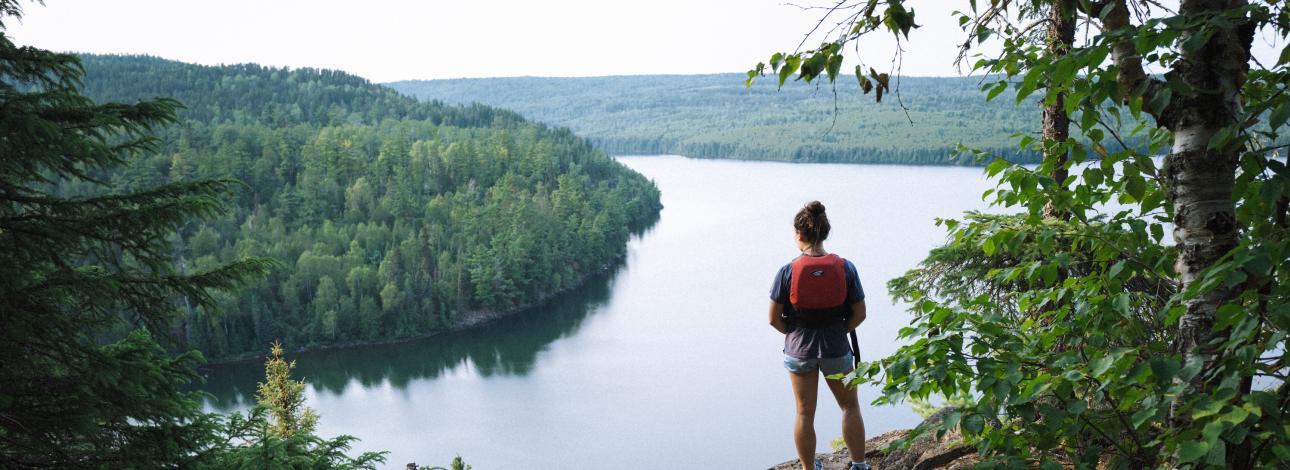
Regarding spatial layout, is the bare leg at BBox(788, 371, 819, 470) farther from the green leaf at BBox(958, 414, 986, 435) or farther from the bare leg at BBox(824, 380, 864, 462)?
the green leaf at BBox(958, 414, 986, 435)

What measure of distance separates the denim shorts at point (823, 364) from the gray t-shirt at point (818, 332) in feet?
0.06

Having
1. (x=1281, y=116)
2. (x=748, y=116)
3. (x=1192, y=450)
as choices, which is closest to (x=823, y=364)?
(x=1192, y=450)

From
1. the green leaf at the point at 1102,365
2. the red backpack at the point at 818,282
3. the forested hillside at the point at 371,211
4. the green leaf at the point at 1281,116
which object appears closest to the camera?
the green leaf at the point at 1281,116

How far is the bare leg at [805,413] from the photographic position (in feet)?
12.8

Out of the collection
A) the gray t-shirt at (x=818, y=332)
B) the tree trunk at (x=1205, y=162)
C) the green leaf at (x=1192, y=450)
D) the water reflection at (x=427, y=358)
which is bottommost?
the water reflection at (x=427, y=358)

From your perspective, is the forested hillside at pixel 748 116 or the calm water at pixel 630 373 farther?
the forested hillside at pixel 748 116

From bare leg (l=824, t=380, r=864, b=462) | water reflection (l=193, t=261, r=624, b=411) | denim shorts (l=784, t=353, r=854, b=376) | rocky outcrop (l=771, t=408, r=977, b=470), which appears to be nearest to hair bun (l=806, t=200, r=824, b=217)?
denim shorts (l=784, t=353, r=854, b=376)

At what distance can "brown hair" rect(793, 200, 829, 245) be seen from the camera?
3.72 m

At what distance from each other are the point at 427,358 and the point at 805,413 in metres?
35.6

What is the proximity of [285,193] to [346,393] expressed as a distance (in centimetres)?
3410

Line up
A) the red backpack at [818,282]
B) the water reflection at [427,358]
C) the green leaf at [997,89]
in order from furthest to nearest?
the water reflection at [427,358] → the red backpack at [818,282] → the green leaf at [997,89]

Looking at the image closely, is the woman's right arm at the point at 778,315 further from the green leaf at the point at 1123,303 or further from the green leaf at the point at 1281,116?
the green leaf at the point at 1281,116

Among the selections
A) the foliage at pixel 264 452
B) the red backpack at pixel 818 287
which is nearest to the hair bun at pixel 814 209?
the red backpack at pixel 818 287

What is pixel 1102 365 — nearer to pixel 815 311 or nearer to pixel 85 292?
pixel 815 311
